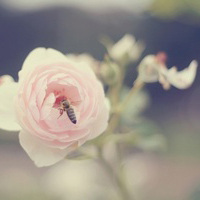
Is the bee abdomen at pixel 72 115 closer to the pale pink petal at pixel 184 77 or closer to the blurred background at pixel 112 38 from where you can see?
the pale pink petal at pixel 184 77

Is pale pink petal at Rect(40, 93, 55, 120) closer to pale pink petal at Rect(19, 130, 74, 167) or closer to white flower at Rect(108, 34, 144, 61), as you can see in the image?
pale pink petal at Rect(19, 130, 74, 167)

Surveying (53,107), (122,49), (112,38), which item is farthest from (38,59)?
(112,38)

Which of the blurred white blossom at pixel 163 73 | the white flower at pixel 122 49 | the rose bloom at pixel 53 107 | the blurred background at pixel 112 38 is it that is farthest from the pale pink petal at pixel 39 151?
the blurred background at pixel 112 38

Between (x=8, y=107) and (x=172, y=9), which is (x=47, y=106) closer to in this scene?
(x=8, y=107)

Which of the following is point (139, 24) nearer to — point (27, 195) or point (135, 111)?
point (27, 195)

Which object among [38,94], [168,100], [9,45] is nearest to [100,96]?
[38,94]

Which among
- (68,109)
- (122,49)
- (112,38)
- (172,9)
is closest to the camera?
(68,109)

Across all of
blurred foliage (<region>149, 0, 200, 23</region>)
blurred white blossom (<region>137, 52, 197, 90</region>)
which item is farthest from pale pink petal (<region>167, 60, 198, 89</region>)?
blurred foliage (<region>149, 0, 200, 23</region>)
